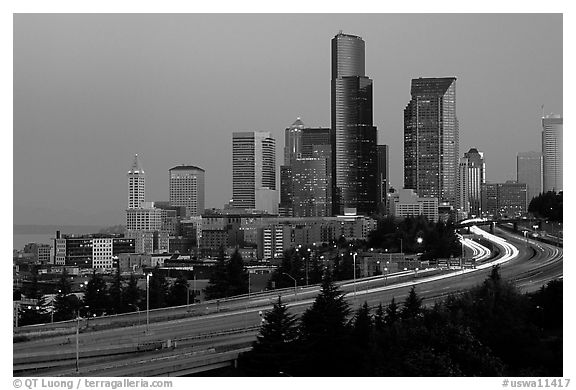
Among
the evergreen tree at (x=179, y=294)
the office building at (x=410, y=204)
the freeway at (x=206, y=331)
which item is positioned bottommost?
the evergreen tree at (x=179, y=294)

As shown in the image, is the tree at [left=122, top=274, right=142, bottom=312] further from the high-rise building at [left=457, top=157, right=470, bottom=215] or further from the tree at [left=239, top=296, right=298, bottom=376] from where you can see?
the high-rise building at [left=457, top=157, right=470, bottom=215]

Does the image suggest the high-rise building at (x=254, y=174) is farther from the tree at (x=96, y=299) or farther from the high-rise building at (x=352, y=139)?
the tree at (x=96, y=299)

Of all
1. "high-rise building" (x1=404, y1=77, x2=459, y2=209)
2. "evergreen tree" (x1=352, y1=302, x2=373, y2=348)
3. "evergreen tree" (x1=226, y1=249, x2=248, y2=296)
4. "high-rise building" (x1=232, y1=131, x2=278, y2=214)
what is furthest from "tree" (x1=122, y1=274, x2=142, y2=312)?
"high-rise building" (x1=404, y1=77, x2=459, y2=209)

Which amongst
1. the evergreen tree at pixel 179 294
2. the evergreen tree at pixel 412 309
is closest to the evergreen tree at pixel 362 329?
the evergreen tree at pixel 412 309

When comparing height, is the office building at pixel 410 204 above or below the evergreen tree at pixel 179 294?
above

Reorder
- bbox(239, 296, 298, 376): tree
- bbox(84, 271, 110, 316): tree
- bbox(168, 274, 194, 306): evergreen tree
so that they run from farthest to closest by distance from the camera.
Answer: bbox(168, 274, 194, 306): evergreen tree < bbox(84, 271, 110, 316): tree < bbox(239, 296, 298, 376): tree

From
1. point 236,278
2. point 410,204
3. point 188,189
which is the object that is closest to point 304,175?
point 410,204

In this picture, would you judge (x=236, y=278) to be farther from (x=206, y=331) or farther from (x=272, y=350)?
(x=272, y=350)
